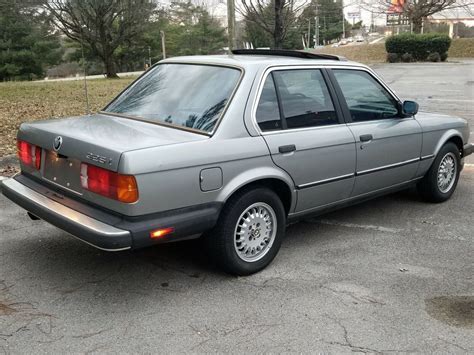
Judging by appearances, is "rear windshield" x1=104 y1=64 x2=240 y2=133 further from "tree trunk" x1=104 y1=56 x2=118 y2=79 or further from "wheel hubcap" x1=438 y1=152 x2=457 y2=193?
"tree trunk" x1=104 y1=56 x2=118 y2=79

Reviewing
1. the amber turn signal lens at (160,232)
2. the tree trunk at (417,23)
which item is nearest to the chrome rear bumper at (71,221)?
the amber turn signal lens at (160,232)

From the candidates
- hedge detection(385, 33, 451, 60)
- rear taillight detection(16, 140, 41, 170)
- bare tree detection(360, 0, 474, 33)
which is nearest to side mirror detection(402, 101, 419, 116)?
rear taillight detection(16, 140, 41, 170)

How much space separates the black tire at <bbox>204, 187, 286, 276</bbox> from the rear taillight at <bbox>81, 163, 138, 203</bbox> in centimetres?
71

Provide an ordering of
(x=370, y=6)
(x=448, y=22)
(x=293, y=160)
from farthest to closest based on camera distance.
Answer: (x=448, y=22)
(x=370, y=6)
(x=293, y=160)

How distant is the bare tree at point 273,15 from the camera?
12844 mm

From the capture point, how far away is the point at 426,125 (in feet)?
17.3

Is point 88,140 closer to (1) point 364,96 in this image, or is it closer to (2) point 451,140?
(1) point 364,96

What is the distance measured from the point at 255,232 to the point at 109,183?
1.19 metres

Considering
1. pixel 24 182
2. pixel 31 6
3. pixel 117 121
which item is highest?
pixel 31 6

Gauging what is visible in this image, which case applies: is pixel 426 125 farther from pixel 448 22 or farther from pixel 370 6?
pixel 448 22

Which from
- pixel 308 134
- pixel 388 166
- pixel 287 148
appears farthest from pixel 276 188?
pixel 388 166

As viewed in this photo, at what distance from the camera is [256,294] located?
362 cm

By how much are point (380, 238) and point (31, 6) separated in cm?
2811

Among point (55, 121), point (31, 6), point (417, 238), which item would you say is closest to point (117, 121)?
point (55, 121)
